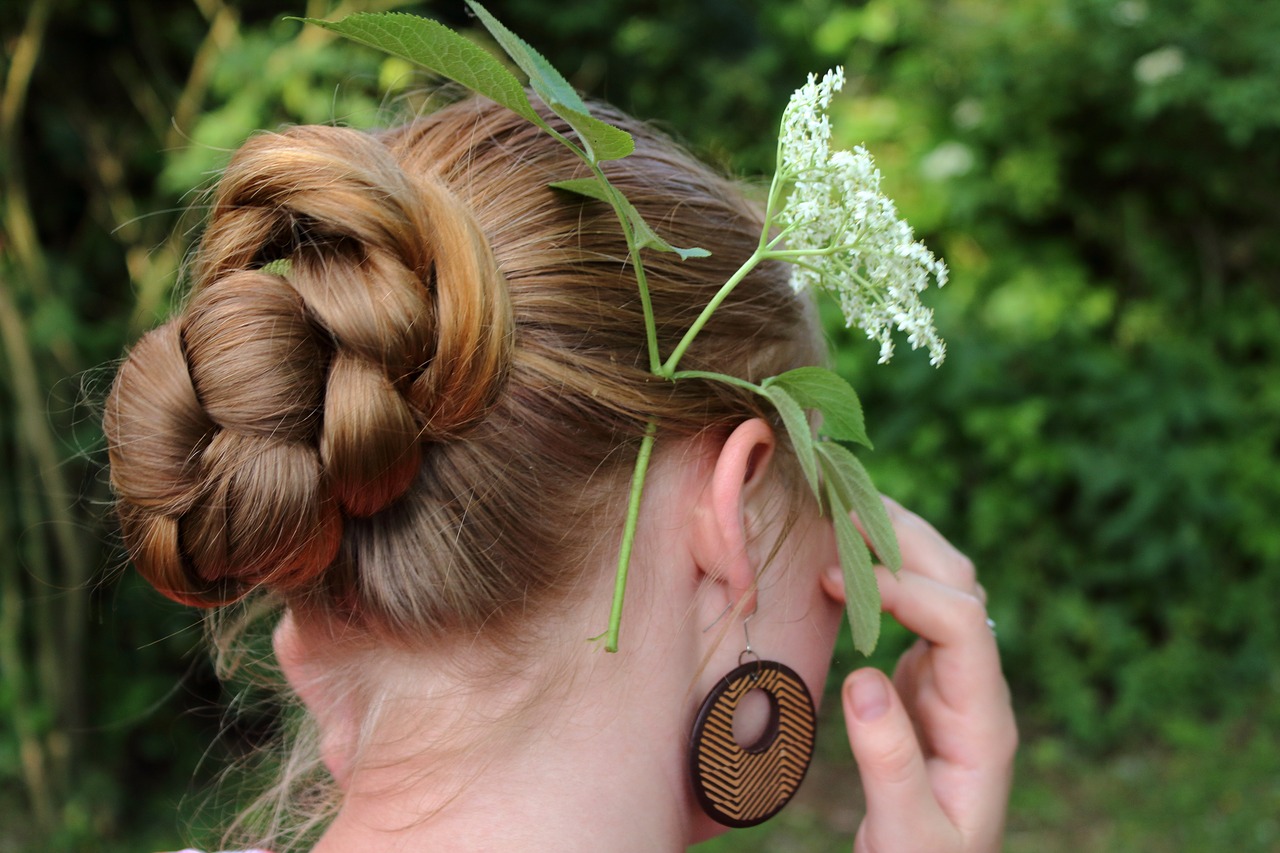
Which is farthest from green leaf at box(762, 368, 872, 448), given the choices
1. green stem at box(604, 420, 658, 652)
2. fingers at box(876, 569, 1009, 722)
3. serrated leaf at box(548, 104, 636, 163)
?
fingers at box(876, 569, 1009, 722)

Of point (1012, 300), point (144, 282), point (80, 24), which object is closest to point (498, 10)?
point (80, 24)

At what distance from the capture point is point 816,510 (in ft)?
4.43

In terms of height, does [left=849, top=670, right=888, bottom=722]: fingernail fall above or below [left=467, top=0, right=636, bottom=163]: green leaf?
below

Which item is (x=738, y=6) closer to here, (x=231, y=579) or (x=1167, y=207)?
(x=1167, y=207)

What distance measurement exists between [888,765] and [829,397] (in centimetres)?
61

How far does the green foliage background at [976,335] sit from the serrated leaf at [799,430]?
83.8 inches

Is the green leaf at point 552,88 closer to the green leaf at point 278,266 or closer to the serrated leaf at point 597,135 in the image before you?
the serrated leaf at point 597,135

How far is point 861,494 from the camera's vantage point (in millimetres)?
1128

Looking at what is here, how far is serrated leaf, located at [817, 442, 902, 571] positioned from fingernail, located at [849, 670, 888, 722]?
14.8 inches

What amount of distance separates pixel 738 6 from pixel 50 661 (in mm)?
4696

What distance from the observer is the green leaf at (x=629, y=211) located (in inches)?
39.2

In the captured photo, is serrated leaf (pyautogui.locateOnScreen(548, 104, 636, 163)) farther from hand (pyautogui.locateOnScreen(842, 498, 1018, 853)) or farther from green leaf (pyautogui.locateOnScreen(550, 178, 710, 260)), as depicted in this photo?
hand (pyautogui.locateOnScreen(842, 498, 1018, 853))

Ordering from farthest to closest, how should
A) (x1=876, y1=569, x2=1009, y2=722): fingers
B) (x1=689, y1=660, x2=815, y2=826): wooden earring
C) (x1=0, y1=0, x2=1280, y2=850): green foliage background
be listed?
(x1=0, y1=0, x2=1280, y2=850): green foliage background
(x1=876, y1=569, x2=1009, y2=722): fingers
(x1=689, y1=660, x2=815, y2=826): wooden earring

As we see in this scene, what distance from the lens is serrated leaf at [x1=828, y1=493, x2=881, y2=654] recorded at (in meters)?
1.12
